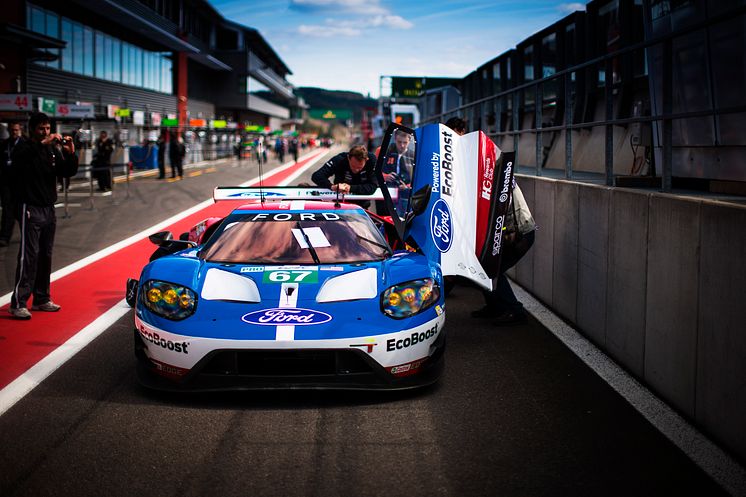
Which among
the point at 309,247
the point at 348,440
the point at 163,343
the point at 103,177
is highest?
the point at 103,177

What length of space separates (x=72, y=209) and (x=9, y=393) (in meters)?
14.9

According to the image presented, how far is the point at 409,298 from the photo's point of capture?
16.7 ft

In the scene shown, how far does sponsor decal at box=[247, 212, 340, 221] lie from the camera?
6.01m

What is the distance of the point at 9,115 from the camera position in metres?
23.3

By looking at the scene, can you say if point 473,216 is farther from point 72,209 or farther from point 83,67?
point 83,67

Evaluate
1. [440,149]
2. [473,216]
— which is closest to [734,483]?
[473,216]

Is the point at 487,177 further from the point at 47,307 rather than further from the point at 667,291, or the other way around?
the point at 47,307

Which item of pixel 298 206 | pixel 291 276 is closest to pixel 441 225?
pixel 298 206

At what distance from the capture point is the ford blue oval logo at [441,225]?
265 inches

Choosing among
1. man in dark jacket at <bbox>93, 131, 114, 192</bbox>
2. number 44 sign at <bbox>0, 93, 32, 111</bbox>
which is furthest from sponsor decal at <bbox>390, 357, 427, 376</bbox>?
man in dark jacket at <bbox>93, 131, 114, 192</bbox>

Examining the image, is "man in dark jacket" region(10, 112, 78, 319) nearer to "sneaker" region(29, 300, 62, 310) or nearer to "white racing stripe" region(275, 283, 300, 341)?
"sneaker" region(29, 300, 62, 310)

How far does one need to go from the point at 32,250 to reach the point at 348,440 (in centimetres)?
437

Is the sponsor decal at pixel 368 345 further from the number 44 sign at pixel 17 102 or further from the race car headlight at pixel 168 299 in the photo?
the number 44 sign at pixel 17 102

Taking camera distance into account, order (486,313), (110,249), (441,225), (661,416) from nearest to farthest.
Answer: (661,416)
(441,225)
(486,313)
(110,249)
